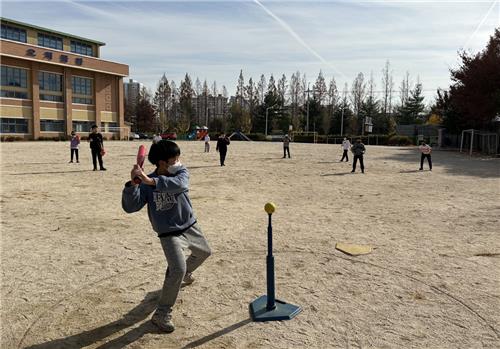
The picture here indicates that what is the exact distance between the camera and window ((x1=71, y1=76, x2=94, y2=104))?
6075 centimetres

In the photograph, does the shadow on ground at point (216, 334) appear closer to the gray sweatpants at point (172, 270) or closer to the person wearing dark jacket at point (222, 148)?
the gray sweatpants at point (172, 270)

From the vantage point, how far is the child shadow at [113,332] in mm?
3547

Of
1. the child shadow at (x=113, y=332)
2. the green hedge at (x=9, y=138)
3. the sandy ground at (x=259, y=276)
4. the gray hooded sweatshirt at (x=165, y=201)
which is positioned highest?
the green hedge at (x=9, y=138)

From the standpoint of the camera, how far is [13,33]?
5491 centimetres

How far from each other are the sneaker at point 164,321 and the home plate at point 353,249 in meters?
3.23

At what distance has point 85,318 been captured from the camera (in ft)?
13.2

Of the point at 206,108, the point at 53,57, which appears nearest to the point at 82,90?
the point at 53,57

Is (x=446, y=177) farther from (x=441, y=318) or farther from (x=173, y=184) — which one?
(x=173, y=184)

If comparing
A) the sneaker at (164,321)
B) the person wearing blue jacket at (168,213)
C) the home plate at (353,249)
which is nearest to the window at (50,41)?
the home plate at (353,249)

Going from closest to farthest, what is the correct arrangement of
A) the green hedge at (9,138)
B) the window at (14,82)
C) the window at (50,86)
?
the green hedge at (9,138) < the window at (14,82) < the window at (50,86)

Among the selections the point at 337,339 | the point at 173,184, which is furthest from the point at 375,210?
the point at 173,184

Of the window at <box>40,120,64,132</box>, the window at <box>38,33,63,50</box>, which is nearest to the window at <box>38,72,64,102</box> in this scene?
the window at <box>40,120,64,132</box>

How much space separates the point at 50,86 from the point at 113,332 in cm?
6171

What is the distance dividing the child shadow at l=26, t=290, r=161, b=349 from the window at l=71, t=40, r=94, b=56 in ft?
217
